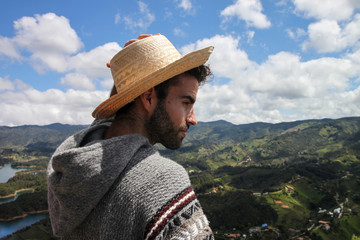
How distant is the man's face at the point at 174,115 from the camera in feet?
6.42

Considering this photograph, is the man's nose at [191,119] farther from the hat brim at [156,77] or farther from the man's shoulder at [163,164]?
the man's shoulder at [163,164]

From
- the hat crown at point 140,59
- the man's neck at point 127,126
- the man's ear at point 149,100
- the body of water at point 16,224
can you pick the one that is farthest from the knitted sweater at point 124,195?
the body of water at point 16,224

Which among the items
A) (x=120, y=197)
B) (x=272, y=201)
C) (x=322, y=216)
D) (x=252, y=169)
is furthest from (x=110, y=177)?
(x=252, y=169)

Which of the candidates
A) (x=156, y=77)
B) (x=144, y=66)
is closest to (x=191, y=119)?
(x=156, y=77)

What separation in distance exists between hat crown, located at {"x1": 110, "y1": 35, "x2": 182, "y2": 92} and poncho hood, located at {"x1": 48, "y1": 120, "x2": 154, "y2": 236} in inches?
27.2

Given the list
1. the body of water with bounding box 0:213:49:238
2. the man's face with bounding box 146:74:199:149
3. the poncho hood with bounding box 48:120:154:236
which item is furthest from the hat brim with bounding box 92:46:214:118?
the body of water with bounding box 0:213:49:238

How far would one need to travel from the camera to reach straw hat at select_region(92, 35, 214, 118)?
1.88 metres

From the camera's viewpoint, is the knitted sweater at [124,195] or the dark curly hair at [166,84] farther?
the dark curly hair at [166,84]

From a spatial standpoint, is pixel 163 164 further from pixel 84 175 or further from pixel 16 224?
pixel 16 224

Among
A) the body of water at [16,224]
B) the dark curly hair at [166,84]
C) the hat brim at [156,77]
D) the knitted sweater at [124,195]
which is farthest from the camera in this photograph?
the body of water at [16,224]

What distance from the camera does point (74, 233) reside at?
5.29ft

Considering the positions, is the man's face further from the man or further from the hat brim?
the hat brim

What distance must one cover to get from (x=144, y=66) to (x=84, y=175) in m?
1.06

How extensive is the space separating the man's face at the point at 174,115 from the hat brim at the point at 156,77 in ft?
0.46
